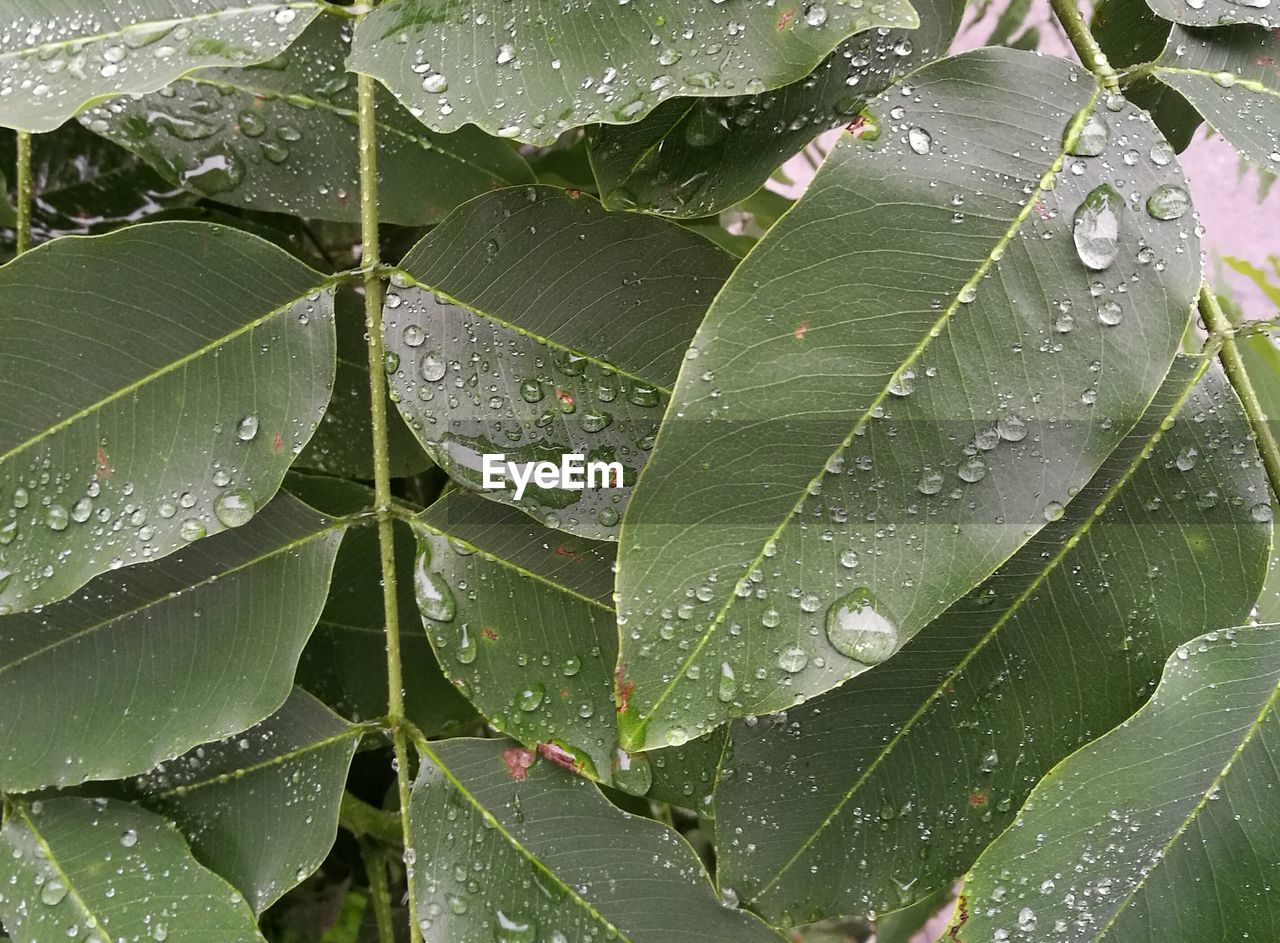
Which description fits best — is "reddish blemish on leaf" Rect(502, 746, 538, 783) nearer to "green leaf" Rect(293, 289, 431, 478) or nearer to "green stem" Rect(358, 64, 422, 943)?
"green stem" Rect(358, 64, 422, 943)

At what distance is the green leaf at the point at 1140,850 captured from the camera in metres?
0.48

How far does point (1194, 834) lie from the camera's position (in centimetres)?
49

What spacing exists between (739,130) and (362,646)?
0.45m

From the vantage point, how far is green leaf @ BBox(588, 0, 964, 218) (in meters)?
0.55

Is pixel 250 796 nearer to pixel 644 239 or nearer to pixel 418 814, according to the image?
pixel 418 814

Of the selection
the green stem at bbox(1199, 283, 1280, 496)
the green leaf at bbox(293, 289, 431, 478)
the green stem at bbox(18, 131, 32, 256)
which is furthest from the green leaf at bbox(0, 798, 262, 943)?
the green stem at bbox(1199, 283, 1280, 496)

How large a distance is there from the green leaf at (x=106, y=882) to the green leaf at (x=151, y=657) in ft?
0.17

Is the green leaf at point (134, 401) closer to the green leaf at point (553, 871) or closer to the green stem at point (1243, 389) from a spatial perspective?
the green leaf at point (553, 871)

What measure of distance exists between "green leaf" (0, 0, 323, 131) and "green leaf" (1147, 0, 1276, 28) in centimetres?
46

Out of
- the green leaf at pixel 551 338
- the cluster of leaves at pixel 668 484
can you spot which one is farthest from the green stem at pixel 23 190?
the green leaf at pixel 551 338

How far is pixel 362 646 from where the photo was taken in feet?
2.38

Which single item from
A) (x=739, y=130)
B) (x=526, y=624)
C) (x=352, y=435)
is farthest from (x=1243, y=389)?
(x=352, y=435)

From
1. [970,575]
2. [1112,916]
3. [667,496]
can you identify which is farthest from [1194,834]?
[667,496]

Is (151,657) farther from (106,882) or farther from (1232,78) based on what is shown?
(1232,78)
